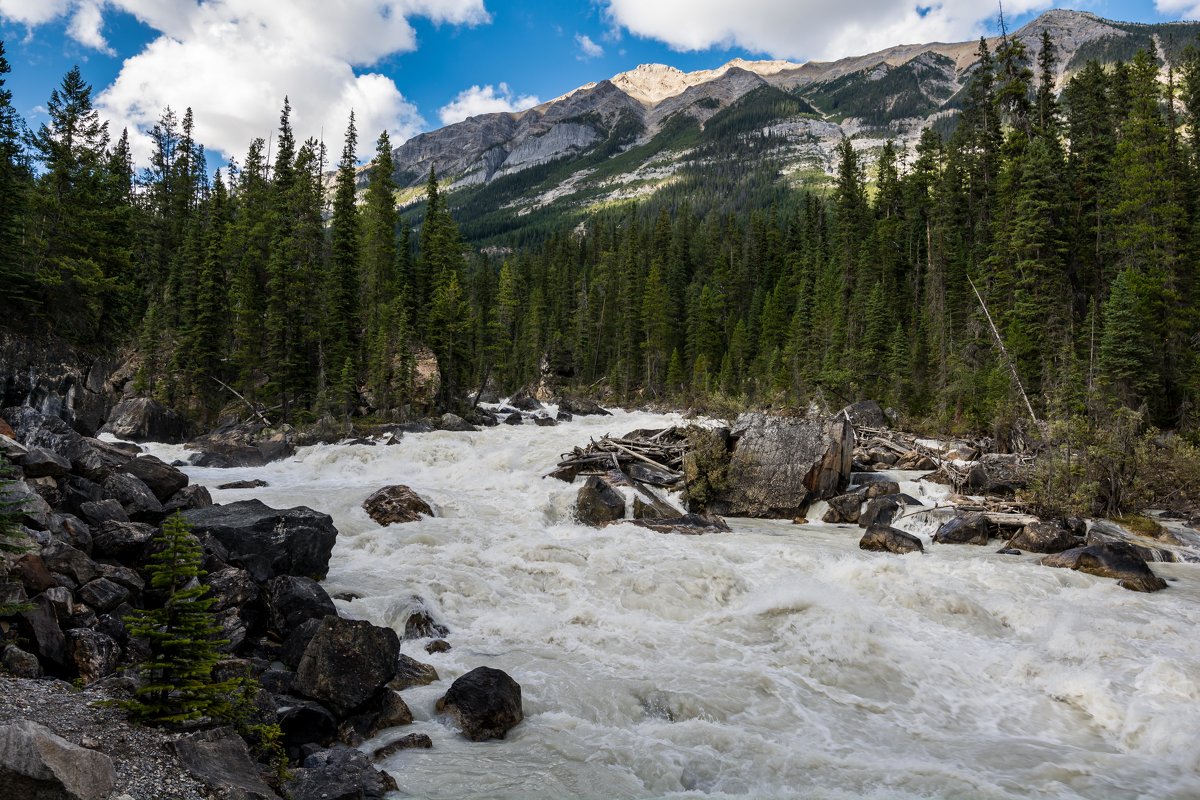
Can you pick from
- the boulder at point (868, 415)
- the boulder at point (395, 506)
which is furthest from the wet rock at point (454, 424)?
the boulder at point (868, 415)

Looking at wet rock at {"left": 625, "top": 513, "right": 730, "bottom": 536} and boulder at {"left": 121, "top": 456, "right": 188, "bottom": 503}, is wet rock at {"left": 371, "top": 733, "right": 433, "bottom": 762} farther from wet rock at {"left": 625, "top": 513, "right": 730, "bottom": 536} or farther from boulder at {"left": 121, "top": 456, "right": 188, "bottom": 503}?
wet rock at {"left": 625, "top": 513, "right": 730, "bottom": 536}

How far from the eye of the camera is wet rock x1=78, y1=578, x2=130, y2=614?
8.31 metres

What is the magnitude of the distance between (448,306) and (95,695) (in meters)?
41.5

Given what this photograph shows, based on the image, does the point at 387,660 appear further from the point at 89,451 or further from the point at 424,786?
the point at 89,451

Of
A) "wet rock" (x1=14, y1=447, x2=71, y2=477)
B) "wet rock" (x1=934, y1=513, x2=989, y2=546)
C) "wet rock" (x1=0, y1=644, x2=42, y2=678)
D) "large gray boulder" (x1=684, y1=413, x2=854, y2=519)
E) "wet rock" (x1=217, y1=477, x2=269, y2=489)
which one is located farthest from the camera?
"large gray boulder" (x1=684, y1=413, x2=854, y2=519)

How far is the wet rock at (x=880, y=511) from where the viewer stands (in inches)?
802

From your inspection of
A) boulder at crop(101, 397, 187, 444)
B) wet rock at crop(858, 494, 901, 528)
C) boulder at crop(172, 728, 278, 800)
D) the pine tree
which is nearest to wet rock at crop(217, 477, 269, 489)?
boulder at crop(101, 397, 187, 444)

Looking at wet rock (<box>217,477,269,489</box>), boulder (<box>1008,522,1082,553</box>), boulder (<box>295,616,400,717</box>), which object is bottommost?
boulder (<box>1008,522,1082,553</box>)

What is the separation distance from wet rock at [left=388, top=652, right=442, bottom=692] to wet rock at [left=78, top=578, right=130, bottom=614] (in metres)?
3.90

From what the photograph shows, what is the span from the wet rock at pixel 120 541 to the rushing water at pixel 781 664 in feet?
11.0

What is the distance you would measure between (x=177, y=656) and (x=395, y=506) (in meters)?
12.1

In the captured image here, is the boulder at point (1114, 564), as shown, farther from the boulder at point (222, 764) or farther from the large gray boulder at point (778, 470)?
the boulder at point (222, 764)

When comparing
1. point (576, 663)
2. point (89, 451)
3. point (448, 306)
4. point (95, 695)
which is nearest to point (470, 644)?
point (576, 663)

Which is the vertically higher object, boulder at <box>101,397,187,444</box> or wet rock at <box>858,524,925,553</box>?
boulder at <box>101,397,187,444</box>
